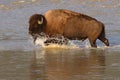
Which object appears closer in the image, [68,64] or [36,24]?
[68,64]

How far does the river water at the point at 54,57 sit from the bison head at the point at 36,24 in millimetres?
370

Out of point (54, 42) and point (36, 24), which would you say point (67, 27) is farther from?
point (36, 24)

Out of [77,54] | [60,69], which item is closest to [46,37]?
[77,54]

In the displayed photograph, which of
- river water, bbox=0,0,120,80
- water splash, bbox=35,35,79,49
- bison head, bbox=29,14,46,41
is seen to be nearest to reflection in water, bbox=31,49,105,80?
river water, bbox=0,0,120,80

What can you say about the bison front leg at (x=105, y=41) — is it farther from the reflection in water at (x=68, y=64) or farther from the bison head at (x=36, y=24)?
the bison head at (x=36, y=24)

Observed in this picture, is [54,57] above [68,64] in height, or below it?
below

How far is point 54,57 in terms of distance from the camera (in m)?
13.3

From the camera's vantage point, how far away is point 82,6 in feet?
86.2

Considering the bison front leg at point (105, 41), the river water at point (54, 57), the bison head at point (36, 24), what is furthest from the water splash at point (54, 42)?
the bison front leg at point (105, 41)

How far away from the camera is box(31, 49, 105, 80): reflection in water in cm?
1055

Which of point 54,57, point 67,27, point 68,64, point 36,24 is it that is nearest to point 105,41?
point 67,27

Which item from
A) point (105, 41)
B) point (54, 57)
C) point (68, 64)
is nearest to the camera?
point (68, 64)

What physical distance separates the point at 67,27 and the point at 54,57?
247cm

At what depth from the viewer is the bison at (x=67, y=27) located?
1554 cm
